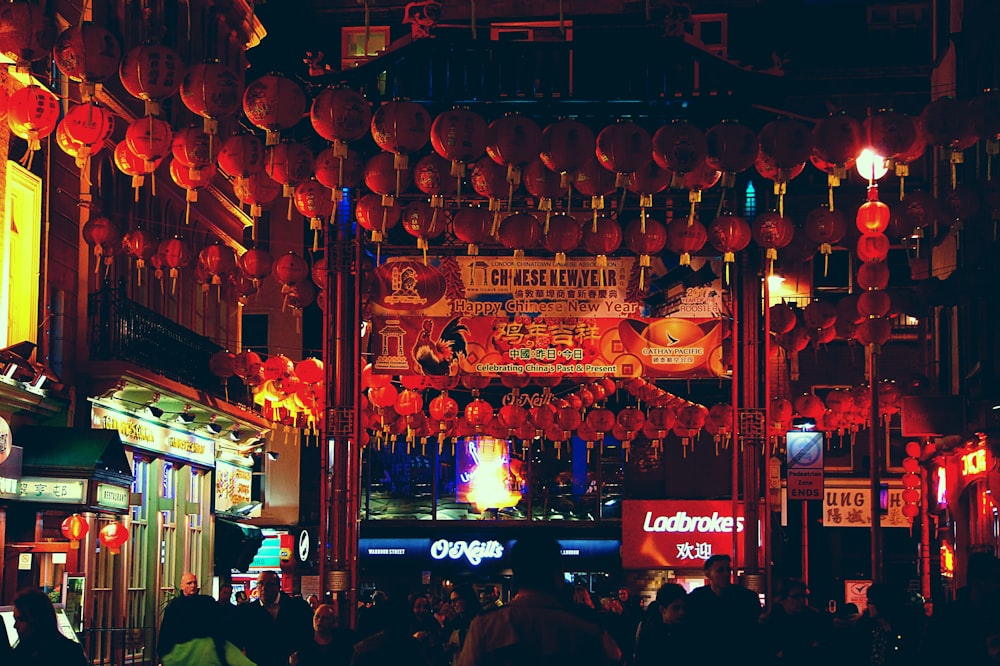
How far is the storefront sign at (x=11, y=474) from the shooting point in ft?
63.8

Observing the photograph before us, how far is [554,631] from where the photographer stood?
20.6 ft

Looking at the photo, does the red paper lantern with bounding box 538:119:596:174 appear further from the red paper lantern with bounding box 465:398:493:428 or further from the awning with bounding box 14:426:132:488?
the red paper lantern with bounding box 465:398:493:428

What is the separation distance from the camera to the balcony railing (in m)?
23.5

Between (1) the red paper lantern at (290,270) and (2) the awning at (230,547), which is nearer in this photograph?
(1) the red paper lantern at (290,270)

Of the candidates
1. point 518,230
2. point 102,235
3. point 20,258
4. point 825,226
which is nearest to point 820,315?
point 825,226

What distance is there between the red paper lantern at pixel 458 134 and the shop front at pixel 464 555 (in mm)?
31734

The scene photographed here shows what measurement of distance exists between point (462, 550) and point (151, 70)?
33.7 meters

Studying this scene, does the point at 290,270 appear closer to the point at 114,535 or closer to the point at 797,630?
the point at 114,535

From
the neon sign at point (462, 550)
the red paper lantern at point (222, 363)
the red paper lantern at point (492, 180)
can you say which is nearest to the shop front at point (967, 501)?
the red paper lantern at point (492, 180)

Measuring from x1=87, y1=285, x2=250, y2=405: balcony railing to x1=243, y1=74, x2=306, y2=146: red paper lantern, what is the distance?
946cm

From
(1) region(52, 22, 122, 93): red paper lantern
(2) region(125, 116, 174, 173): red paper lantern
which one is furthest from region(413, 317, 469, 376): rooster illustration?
(1) region(52, 22, 122, 93): red paper lantern

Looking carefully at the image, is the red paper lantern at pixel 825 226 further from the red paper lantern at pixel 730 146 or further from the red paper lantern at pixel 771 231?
the red paper lantern at pixel 730 146

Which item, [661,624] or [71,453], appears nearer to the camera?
[661,624]

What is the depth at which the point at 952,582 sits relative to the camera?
90.6 ft
